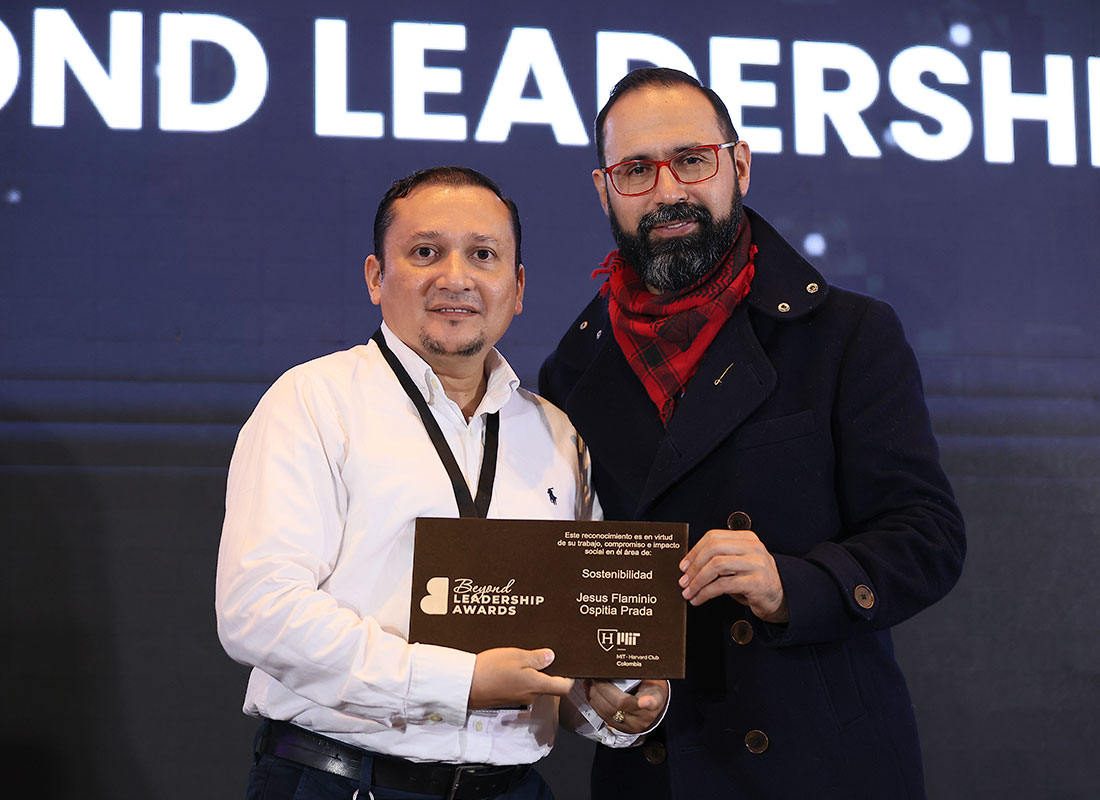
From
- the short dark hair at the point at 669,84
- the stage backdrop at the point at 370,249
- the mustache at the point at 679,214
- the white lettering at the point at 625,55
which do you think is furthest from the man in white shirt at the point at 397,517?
the white lettering at the point at 625,55

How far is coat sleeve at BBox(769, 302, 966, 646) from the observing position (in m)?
1.89

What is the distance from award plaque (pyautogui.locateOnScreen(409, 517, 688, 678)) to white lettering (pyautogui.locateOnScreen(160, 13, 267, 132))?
2333 millimetres

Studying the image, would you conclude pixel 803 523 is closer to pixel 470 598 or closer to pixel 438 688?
pixel 470 598

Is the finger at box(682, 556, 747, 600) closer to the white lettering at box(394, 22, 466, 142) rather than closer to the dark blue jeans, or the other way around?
the dark blue jeans

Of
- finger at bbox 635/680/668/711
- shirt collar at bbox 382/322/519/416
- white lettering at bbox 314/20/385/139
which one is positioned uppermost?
white lettering at bbox 314/20/385/139

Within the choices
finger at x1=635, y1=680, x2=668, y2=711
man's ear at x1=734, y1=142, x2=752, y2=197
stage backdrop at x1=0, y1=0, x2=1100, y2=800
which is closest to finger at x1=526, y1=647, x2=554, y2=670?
finger at x1=635, y1=680, x2=668, y2=711

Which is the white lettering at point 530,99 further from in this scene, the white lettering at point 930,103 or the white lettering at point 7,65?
the white lettering at point 7,65

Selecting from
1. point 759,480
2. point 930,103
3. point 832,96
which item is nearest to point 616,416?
point 759,480

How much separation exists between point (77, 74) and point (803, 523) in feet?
9.44

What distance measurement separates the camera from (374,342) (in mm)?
2127

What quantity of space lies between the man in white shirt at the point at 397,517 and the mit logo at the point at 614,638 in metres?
0.10

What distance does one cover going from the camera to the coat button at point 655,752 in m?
2.09

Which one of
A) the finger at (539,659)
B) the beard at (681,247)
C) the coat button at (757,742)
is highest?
the beard at (681,247)

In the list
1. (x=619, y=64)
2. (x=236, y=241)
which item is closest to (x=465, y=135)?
(x=619, y=64)
